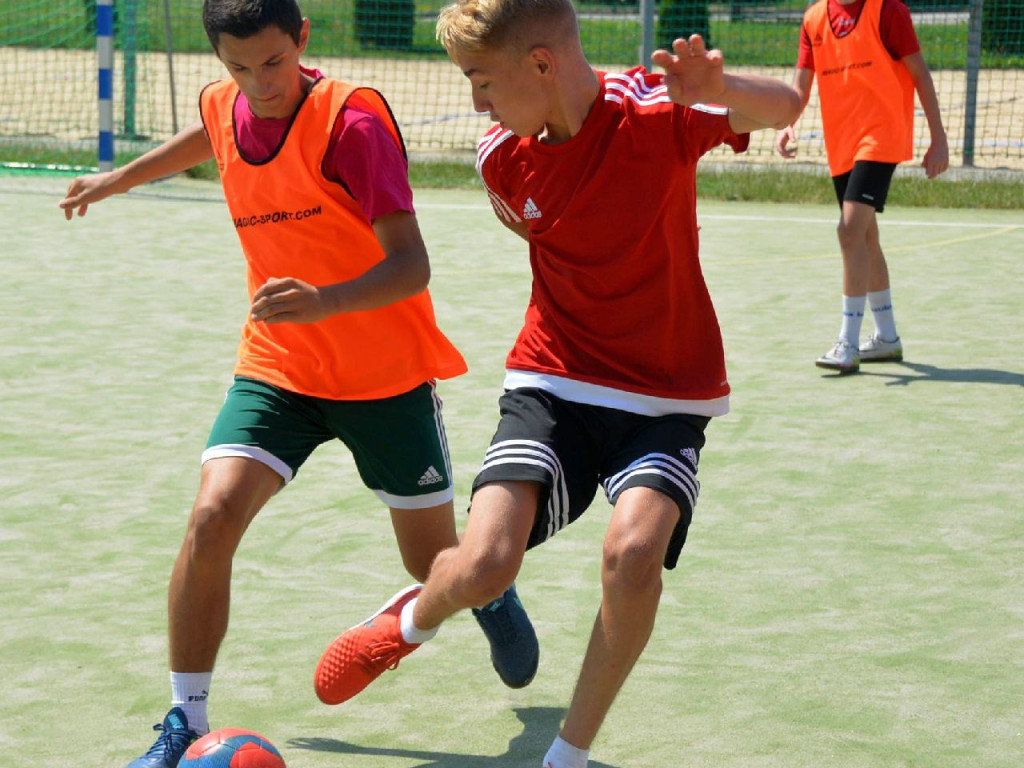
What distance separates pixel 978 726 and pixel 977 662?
1.40 ft

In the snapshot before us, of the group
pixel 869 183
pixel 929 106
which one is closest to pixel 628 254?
pixel 869 183

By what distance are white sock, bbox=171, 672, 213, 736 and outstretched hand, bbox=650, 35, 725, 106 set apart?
1718 millimetres

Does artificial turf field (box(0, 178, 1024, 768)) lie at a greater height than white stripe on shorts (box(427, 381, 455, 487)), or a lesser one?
lesser

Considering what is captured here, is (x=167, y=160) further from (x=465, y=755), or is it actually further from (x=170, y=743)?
(x=465, y=755)

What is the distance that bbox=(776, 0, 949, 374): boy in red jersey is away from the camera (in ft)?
26.3

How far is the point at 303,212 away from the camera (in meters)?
3.99

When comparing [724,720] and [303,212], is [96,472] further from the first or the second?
[724,720]

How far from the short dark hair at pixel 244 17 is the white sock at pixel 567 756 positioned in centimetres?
180

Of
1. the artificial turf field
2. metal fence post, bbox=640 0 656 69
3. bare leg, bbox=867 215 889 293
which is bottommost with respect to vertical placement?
the artificial turf field

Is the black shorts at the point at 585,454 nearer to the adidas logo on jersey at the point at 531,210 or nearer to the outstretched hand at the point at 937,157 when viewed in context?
the adidas logo on jersey at the point at 531,210

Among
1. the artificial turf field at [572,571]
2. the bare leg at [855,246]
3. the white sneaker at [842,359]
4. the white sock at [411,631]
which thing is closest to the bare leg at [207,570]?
the artificial turf field at [572,571]

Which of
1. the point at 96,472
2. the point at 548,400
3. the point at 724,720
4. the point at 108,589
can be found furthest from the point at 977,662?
the point at 96,472

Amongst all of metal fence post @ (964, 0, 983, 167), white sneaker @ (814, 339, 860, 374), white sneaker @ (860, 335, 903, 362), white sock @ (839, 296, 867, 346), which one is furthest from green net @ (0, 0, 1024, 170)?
white sneaker @ (814, 339, 860, 374)

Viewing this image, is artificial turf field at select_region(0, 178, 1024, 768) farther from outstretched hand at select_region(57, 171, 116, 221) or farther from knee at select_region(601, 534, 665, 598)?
outstretched hand at select_region(57, 171, 116, 221)
